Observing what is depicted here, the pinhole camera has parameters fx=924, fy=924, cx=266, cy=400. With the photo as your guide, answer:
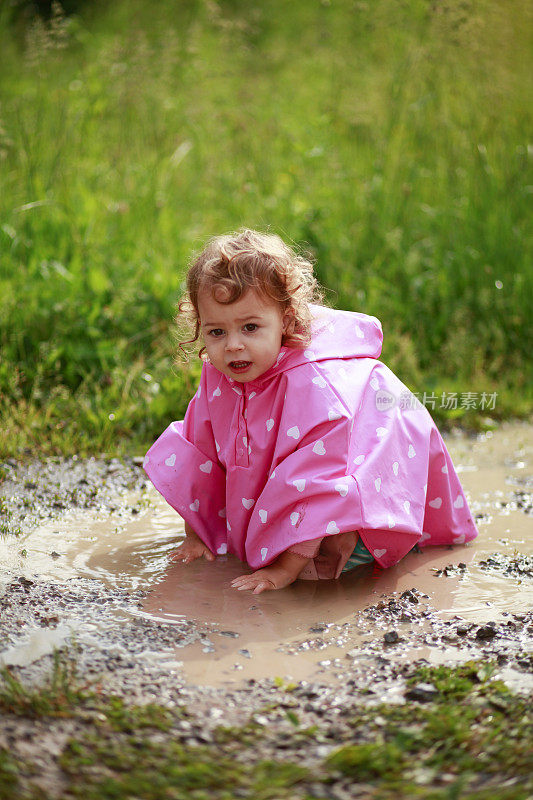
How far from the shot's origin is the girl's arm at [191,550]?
2.82m

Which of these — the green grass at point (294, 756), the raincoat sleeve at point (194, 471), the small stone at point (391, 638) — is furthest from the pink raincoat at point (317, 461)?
the green grass at point (294, 756)

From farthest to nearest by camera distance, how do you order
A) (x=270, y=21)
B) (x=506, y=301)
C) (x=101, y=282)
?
(x=270, y=21) → (x=506, y=301) → (x=101, y=282)

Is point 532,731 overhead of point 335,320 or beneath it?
beneath

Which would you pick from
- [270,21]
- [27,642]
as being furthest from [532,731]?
[270,21]

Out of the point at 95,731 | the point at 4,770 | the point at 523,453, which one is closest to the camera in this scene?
the point at 4,770

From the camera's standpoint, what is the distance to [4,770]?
163 centimetres

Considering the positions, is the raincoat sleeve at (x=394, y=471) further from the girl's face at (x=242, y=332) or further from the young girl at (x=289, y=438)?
the girl's face at (x=242, y=332)

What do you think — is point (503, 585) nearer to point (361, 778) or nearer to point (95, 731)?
point (361, 778)

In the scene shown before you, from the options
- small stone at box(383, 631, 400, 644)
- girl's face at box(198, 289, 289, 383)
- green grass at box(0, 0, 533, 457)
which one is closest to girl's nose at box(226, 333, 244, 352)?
girl's face at box(198, 289, 289, 383)

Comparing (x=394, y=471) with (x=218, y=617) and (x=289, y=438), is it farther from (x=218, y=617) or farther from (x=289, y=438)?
(x=218, y=617)

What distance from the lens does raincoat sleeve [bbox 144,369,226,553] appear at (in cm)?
281

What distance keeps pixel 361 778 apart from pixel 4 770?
2.10 feet

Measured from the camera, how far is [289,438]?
8.29 feet

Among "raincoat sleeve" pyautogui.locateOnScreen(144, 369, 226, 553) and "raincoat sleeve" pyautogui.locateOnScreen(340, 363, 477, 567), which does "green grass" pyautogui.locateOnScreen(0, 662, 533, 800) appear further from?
"raincoat sleeve" pyautogui.locateOnScreen(144, 369, 226, 553)
